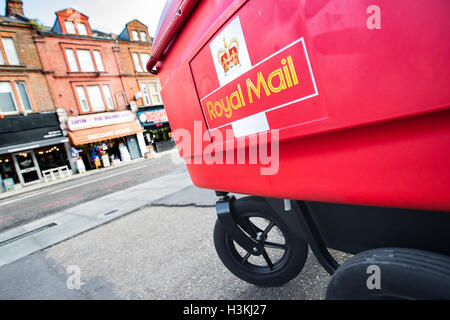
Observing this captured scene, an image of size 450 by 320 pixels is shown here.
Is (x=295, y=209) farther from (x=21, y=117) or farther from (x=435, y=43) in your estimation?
(x=21, y=117)

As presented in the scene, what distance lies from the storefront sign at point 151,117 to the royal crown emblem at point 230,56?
1990 cm

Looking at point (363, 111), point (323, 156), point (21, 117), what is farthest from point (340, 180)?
point (21, 117)

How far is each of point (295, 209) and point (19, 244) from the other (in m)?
4.72

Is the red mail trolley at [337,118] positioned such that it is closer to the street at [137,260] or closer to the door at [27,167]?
the street at [137,260]

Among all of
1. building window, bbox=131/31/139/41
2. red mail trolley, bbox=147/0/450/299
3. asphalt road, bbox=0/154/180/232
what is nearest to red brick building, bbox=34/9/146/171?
building window, bbox=131/31/139/41

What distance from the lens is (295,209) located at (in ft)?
3.92

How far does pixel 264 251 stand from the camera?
1.62 meters

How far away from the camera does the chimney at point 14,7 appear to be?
15938mm

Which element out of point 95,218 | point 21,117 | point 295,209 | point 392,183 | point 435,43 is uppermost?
point 21,117

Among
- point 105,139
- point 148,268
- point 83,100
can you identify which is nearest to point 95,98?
point 83,100

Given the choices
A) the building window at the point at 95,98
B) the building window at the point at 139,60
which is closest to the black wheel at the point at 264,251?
the building window at the point at 95,98

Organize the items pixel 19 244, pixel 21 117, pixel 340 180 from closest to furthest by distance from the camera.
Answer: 1. pixel 340 180
2. pixel 19 244
3. pixel 21 117

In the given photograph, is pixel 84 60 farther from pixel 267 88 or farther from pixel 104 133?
pixel 267 88

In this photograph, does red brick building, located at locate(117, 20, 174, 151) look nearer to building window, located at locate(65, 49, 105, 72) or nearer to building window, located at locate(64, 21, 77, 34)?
building window, located at locate(65, 49, 105, 72)
